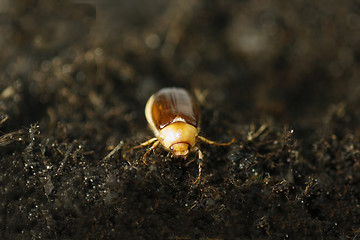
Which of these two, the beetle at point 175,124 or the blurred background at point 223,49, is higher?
the blurred background at point 223,49

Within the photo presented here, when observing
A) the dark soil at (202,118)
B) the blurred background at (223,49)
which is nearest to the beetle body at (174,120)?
the dark soil at (202,118)

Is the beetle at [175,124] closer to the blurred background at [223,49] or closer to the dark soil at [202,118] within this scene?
the dark soil at [202,118]

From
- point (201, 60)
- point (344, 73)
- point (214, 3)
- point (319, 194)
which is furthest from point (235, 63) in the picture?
point (319, 194)

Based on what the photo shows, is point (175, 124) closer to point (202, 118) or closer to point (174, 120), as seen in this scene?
point (174, 120)

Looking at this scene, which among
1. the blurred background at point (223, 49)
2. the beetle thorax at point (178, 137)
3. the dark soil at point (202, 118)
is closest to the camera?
the dark soil at point (202, 118)

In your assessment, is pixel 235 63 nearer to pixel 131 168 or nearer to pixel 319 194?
pixel 319 194

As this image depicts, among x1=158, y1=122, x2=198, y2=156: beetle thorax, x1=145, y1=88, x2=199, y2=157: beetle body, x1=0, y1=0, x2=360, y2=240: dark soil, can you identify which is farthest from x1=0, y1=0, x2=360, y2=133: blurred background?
x1=158, y1=122, x2=198, y2=156: beetle thorax

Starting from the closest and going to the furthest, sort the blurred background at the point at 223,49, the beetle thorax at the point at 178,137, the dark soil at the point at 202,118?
the dark soil at the point at 202,118, the beetle thorax at the point at 178,137, the blurred background at the point at 223,49
